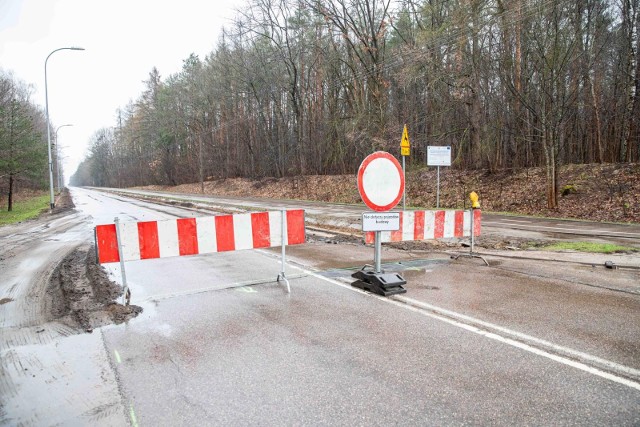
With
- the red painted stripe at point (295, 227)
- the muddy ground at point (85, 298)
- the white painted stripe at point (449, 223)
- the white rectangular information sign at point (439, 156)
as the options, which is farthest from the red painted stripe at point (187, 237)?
the white rectangular information sign at point (439, 156)

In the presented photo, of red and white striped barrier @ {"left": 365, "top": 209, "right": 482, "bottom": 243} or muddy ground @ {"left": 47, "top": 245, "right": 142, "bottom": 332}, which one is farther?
red and white striped barrier @ {"left": 365, "top": 209, "right": 482, "bottom": 243}

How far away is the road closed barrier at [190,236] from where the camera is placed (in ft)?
18.0

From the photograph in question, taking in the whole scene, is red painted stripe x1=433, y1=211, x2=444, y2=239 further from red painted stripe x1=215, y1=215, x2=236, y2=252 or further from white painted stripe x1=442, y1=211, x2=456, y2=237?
red painted stripe x1=215, y1=215, x2=236, y2=252

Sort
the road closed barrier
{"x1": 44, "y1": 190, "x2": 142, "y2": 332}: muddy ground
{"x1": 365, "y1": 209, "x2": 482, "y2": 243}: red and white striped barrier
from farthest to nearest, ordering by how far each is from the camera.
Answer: {"x1": 365, "y1": 209, "x2": 482, "y2": 243}: red and white striped barrier
the road closed barrier
{"x1": 44, "y1": 190, "x2": 142, "y2": 332}: muddy ground

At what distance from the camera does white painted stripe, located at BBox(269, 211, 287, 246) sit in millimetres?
6254

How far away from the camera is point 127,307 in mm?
4984

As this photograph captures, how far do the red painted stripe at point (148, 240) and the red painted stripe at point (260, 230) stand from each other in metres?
1.35

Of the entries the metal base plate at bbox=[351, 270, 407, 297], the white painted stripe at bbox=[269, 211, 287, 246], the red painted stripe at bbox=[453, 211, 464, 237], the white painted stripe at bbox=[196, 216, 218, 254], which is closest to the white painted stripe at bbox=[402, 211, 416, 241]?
the red painted stripe at bbox=[453, 211, 464, 237]

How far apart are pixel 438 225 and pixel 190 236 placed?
4256mm

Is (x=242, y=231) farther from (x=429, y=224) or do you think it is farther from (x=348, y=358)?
(x=429, y=224)

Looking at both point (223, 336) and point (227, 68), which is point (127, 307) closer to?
point (223, 336)

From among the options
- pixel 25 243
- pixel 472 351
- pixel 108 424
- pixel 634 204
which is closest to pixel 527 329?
pixel 472 351

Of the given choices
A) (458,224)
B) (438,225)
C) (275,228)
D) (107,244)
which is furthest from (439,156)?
(107,244)

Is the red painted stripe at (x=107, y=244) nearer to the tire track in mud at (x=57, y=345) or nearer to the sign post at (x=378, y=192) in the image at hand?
the tire track in mud at (x=57, y=345)
